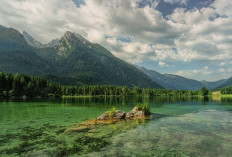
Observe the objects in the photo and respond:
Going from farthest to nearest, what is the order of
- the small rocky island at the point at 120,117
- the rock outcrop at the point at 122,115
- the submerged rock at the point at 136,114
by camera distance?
the submerged rock at the point at 136,114, the rock outcrop at the point at 122,115, the small rocky island at the point at 120,117

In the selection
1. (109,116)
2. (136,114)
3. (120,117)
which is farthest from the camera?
(136,114)

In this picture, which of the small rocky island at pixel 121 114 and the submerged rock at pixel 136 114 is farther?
the submerged rock at pixel 136 114

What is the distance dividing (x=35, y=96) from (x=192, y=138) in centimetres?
17646

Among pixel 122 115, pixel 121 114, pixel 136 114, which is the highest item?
pixel 121 114

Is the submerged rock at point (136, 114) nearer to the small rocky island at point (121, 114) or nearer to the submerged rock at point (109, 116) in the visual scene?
the small rocky island at point (121, 114)

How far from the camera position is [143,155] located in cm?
1755

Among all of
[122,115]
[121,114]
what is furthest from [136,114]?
[121,114]

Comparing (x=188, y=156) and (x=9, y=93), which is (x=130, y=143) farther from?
(x=9, y=93)

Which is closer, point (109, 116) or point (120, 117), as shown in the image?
point (109, 116)

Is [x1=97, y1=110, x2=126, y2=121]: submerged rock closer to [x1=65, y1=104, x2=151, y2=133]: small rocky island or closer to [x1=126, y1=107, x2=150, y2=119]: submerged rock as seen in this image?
[x1=65, y1=104, x2=151, y2=133]: small rocky island

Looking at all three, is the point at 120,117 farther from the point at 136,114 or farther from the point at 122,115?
the point at 136,114

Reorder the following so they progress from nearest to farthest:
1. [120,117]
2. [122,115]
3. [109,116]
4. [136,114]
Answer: [109,116], [120,117], [122,115], [136,114]

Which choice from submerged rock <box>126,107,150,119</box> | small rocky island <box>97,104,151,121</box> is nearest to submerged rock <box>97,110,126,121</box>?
small rocky island <box>97,104,151,121</box>

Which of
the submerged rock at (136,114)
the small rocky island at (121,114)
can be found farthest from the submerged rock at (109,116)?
the submerged rock at (136,114)
